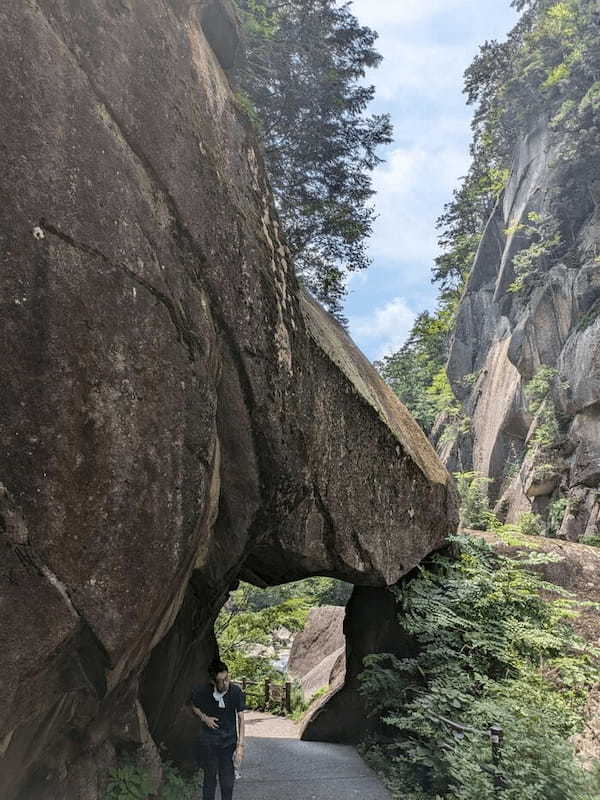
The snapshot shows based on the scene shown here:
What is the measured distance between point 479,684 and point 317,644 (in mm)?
12008

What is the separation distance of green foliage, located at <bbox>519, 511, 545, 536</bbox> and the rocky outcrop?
6.40 m

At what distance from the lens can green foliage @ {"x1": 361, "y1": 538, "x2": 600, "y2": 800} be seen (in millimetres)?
5422

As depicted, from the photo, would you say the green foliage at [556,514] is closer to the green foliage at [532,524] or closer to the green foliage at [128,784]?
the green foliage at [532,524]

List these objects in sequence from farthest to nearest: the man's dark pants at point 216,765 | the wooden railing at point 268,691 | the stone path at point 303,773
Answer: the wooden railing at point 268,691 → the stone path at point 303,773 → the man's dark pants at point 216,765

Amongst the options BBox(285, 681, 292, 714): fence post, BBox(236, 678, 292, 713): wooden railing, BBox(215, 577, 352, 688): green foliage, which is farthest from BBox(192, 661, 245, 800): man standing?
BBox(236, 678, 292, 713): wooden railing

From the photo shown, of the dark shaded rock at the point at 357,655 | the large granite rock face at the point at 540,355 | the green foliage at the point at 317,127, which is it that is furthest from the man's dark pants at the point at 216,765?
the large granite rock face at the point at 540,355

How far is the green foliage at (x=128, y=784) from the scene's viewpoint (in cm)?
510

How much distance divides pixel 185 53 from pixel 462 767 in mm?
7688

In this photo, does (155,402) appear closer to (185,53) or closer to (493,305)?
(185,53)

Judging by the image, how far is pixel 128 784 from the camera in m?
5.23

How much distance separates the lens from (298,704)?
49.4 ft

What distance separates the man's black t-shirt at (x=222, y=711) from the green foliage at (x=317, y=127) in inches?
388

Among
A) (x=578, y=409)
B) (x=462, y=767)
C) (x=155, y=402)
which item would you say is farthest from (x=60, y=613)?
(x=578, y=409)

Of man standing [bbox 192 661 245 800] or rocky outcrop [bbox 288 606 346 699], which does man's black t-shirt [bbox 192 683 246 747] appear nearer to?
man standing [bbox 192 661 245 800]
